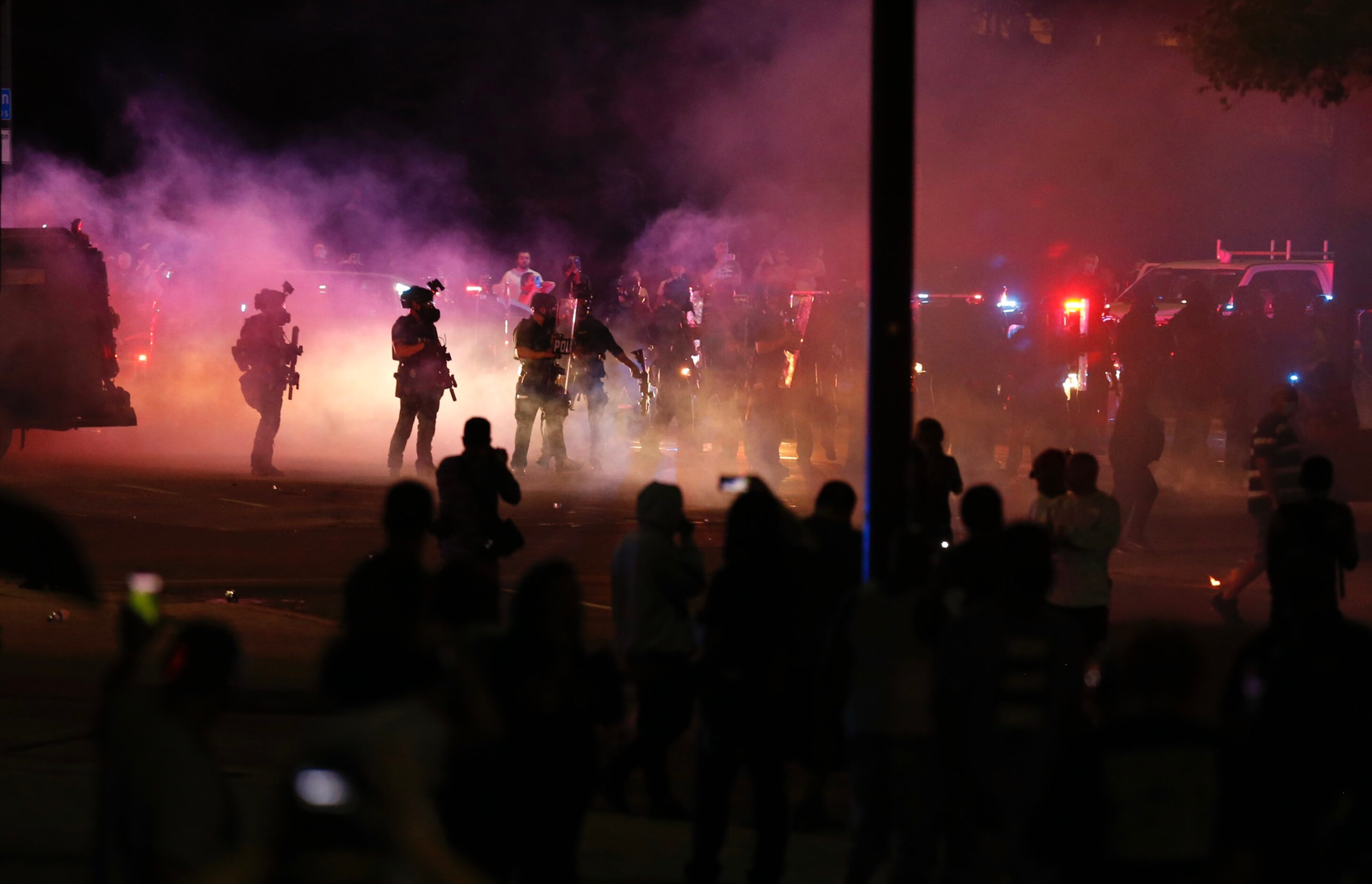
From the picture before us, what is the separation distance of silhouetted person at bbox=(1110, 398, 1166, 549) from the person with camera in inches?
206

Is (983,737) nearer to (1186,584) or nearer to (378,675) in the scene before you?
(378,675)

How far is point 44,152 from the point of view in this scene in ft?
80.5

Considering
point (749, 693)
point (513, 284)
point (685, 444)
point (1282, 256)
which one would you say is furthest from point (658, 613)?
point (1282, 256)

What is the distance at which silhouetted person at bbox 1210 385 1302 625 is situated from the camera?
8.90 meters

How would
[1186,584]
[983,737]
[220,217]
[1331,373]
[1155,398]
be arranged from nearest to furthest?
[983,737], [1186,584], [1331,373], [1155,398], [220,217]

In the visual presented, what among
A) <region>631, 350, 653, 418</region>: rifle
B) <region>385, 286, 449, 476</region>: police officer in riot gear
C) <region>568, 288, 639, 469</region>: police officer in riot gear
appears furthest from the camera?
<region>631, 350, 653, 418</region>: rifle

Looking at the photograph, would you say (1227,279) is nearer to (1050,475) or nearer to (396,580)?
(1050,475)

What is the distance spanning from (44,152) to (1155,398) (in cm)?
1728

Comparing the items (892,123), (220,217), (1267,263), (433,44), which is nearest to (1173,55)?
(1267,263)

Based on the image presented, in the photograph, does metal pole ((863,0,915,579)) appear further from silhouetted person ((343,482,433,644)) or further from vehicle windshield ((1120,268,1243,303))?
vehicle windshield ((1120,268,1243,303))

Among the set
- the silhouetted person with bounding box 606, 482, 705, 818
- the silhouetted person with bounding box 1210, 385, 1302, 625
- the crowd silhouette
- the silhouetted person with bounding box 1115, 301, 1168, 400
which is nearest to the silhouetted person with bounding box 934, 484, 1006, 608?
the crowd silhouette

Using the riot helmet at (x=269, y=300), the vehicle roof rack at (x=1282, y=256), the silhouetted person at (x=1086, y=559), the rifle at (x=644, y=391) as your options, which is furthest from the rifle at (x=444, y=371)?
the vehicle roof rack at (x=1282, y=256)

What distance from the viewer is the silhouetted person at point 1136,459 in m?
11.6

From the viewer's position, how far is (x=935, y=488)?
761 centimetres
